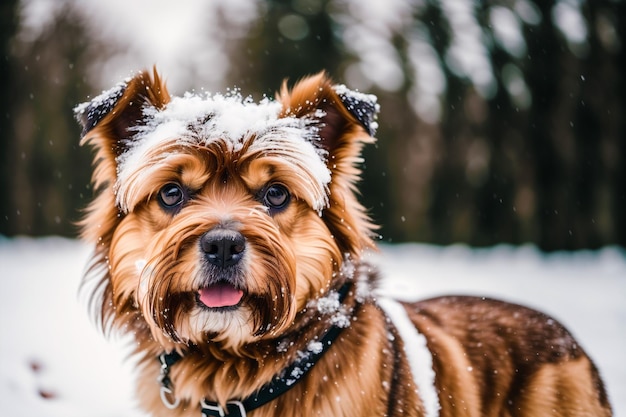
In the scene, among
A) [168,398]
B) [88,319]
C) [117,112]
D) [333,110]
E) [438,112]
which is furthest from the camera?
[438,112]

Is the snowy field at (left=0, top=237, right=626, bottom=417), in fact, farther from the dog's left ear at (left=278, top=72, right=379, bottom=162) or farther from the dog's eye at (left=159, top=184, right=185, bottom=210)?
the dog's eye at (left=159, top=184, right=185, bottom=210)

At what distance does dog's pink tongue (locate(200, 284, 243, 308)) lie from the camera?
2.68 meters

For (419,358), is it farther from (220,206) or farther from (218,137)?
(218,137)

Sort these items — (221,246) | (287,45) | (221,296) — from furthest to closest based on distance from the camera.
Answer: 1. (287,45)
2. (221,296)
3. (221,246)

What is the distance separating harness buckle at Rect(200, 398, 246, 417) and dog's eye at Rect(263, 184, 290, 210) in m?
1.05

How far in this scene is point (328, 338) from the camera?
2832 millimetres

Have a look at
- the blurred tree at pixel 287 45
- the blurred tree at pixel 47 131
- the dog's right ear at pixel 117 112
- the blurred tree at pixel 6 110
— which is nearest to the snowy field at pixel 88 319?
the dog's right ear at pixel 117 112

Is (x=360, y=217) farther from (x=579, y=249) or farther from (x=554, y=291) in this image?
(x=579, y=249)

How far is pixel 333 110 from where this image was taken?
10.4ft

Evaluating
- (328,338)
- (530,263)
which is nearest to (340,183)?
(328,338)

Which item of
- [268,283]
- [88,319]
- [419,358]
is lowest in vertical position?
[88,319]

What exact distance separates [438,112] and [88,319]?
15467 mm

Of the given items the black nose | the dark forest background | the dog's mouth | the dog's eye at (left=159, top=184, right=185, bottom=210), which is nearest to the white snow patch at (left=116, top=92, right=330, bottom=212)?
the dog's eye at (left=159, top=184, right=185, bottom=210)

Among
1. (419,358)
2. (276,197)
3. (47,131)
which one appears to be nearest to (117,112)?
(276,197)
